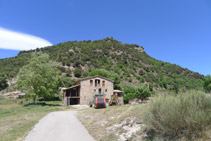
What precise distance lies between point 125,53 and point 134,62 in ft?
38.0

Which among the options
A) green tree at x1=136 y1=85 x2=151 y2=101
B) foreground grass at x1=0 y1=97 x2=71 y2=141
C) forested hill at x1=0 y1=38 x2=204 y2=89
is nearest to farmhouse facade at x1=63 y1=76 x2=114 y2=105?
green tree at x1=136 y1=85 x2=151 y2=101

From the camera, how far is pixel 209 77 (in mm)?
46656

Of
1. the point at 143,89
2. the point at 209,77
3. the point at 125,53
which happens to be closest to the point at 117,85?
the point at 143,89

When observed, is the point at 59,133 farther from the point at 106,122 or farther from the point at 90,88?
the point at 90,88

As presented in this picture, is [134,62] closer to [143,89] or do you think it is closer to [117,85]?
[117,85]

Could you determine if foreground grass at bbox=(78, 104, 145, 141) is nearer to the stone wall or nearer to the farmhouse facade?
the farmhouse facade

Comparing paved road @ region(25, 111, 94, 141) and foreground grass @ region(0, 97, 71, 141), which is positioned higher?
paved road @ region(25, 111, 94, 141)

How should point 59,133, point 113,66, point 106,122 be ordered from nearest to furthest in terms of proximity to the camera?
point 59,133 → point 106,122 → point 113,66

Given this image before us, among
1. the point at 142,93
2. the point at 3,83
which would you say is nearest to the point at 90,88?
the point at 142,93

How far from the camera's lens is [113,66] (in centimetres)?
7912

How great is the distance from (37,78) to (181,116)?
2763 centimetres

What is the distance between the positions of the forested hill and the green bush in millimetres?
57110

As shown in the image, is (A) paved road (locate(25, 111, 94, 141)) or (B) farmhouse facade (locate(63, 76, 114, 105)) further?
(B) farmhouse facade (locate(63, 76, 114, 105))

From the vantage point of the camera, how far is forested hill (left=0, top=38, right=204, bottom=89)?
214 ft
